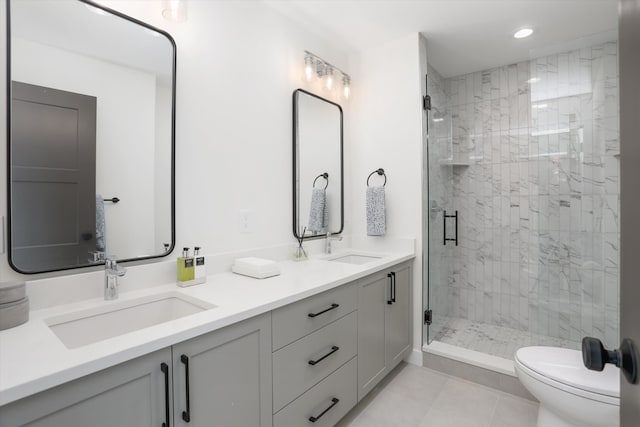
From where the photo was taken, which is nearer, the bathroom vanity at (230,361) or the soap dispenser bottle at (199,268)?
the bathroom vanity at (230,361)

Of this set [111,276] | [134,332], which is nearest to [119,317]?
[111,276]

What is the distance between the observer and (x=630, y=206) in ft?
1.86


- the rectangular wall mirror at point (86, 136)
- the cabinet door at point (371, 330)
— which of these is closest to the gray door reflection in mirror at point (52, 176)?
the rectangular wall mirror at point (86, 136)

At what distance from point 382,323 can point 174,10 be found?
2.03 metres

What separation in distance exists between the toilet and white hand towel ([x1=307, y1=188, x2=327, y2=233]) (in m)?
1.46

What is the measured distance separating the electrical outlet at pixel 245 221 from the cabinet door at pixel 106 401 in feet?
3.33

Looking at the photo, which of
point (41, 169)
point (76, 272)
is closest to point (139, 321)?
point (76, 272)

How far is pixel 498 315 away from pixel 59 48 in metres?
3.68

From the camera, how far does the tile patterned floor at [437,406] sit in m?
1.86

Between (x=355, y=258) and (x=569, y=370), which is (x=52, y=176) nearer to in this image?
(x=355, y=258)

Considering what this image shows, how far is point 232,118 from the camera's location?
189 cm

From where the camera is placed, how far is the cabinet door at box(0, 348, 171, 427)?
740 mm

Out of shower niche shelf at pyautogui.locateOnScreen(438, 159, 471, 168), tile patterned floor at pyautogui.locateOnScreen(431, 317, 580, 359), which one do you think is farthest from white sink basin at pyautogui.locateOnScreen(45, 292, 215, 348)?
shower niche shelf at pyautogui.locateOnScreen(438, 159, 471, 168)

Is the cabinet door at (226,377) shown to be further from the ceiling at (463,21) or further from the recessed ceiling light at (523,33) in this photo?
the recessed ceiling light at (523,33)
